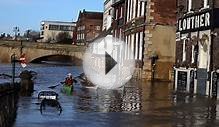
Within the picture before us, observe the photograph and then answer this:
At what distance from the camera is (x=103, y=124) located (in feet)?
62.0

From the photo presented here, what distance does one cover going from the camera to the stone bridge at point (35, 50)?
107800mm

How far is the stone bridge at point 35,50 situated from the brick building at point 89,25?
2879 centimetres

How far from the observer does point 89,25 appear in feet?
476

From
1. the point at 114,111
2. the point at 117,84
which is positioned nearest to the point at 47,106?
the point at 114,111

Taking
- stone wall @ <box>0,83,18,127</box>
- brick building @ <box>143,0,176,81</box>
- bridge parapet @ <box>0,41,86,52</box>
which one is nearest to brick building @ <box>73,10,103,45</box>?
bridge parapet @ <box>0,41,86,52</box>

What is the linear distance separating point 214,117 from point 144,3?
28.7 meters

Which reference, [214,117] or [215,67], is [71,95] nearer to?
[215,67]
